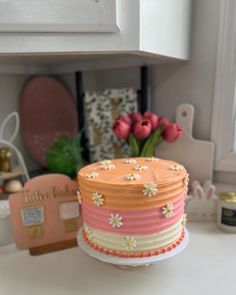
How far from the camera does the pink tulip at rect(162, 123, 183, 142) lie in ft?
2.78

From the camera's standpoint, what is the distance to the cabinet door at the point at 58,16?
0.52 metres

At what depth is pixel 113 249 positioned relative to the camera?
21.7 inches

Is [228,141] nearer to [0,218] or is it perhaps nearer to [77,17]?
[77,17]

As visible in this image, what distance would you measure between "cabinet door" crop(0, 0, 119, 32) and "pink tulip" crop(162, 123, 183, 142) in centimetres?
38

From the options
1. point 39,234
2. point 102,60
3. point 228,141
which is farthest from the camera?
point 102,60

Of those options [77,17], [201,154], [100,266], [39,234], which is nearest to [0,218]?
[39,234]

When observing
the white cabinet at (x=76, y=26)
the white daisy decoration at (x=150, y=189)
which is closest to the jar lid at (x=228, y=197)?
the white daisy decoration at (x=150, y=189)

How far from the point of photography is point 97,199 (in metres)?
0.54

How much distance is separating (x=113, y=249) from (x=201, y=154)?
0.50m

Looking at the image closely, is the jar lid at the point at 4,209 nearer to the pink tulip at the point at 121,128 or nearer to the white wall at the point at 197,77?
the pink tulip at the point at 121,128

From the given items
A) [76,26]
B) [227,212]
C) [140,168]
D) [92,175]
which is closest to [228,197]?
[227,212]

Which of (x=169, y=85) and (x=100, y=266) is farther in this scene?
(x=169, y=85)

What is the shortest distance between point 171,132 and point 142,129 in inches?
3.9

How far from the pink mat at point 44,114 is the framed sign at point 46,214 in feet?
1.34
